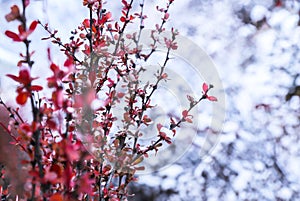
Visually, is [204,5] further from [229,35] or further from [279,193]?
[279,193]

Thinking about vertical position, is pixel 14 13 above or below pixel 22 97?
above

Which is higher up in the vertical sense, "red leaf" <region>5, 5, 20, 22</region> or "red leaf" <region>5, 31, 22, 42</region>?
"red leaf" <region>5, 5, 20, 22</region>

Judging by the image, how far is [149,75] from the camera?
56.8 inches

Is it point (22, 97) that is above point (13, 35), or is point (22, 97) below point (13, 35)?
below

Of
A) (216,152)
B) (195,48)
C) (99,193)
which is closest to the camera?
(99,193)

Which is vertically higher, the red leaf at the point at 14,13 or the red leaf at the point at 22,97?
the red leaf at the point at 14,13

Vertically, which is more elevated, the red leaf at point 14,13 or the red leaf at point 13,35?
the red leaf at point 14,13

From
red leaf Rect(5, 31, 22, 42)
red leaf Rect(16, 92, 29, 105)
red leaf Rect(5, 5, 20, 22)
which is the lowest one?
red leaf Rect(16, 92, 29, 105)

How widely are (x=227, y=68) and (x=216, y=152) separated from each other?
859mm

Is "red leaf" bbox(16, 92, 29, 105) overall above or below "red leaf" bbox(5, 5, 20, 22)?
below

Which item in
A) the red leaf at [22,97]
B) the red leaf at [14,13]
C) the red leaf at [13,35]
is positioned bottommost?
the red leaf at [22,97]

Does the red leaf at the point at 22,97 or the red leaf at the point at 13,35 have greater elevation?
the red leaf at the point at 13,35

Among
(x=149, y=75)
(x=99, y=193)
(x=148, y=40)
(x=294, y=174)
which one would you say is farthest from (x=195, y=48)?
(x=294, y=174)

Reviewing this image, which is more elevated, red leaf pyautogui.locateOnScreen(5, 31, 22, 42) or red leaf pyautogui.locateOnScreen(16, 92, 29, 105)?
red leaf pyautogui.locateOnScreen(5, 31, 22, 42)
